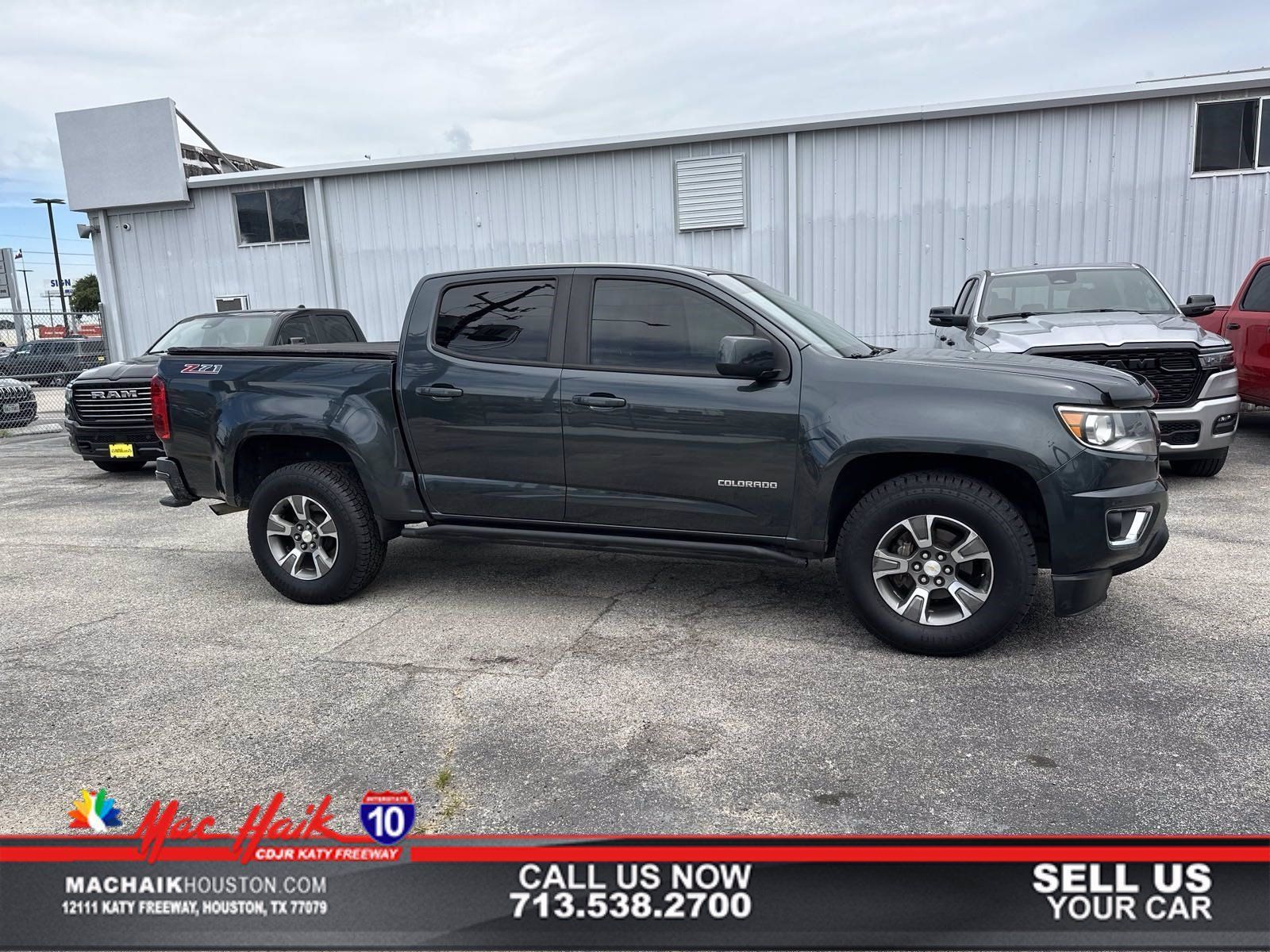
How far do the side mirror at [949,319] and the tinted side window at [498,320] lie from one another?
5.05 meters

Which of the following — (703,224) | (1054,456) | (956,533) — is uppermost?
(703,224)

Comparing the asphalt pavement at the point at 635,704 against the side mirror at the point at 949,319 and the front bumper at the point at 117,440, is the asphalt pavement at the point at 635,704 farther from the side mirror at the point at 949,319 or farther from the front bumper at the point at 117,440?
the front bumper at the point at 117,440

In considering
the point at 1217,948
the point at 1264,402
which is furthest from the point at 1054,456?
the point at 1264,402

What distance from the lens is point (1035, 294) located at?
8.67 meters

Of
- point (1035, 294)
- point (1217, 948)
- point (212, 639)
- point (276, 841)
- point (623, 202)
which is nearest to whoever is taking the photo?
point (1217, 948)

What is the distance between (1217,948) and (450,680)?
2.89 meters

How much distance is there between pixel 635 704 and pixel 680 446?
1.30 metres

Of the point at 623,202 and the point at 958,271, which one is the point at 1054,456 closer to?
the point at 958,271

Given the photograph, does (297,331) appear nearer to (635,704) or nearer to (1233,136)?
(635,704)

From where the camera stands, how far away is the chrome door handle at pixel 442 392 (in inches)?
192

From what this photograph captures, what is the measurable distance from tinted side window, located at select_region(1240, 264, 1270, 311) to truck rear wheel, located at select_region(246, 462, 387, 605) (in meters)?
8.80

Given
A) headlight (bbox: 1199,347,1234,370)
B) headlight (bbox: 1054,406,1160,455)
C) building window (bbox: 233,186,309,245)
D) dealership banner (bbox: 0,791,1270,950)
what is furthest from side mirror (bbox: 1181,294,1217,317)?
building window (bbox: 233,186,309,245)

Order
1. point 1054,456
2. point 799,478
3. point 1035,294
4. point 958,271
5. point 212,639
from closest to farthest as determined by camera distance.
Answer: point 1054,456
point 799,478
point 212,639
point 1035,294
point 958,271

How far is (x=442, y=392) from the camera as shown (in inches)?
193
